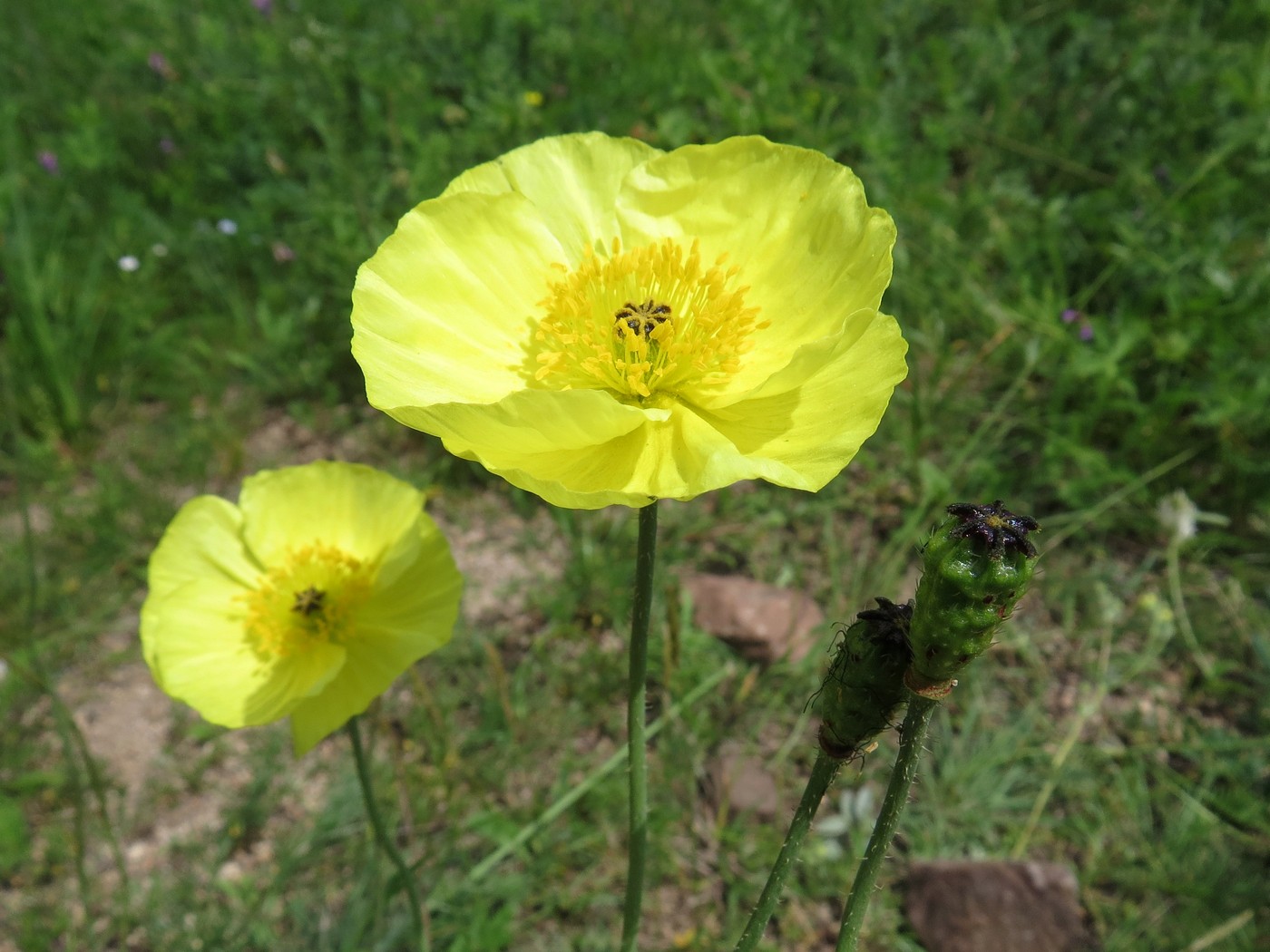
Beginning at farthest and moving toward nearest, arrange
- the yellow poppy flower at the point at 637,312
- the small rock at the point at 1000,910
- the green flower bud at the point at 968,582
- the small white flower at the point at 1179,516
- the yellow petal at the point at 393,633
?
the small white flower at the point at 1179,516 < the small rock at the point at 1000,910 < the yellow petal at the point at 393,633 < the yellow poppy flower at the point at 637,312 < the green flower bud at the point at 968,582

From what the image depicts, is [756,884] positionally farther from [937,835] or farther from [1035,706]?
[1035,706]

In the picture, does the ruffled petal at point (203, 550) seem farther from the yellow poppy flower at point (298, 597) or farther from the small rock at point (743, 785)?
the small rock at point (743, 785)

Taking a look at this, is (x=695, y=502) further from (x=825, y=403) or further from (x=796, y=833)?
(x=796, y=833)

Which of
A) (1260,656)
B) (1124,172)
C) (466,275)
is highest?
(466,275)

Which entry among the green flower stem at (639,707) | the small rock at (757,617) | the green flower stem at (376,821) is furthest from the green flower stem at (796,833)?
the small rock at (757,617)

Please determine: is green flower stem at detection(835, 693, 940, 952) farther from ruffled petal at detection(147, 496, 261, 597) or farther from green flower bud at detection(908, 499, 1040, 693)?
ruffled petal at detection(147, 496, 261, 597)

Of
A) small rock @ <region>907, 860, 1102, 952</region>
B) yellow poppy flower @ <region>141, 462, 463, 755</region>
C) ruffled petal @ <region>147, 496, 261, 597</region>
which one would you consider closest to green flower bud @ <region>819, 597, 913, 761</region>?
yellow poppy flower @ <region>141, 462, 463, 755</region>

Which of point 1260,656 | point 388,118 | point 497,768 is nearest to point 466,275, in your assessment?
point 497,768
